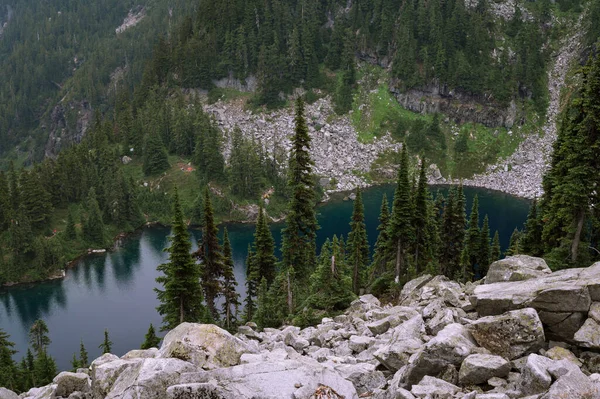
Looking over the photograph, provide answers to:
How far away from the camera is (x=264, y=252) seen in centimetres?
5316

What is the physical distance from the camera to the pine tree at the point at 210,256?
4425cm

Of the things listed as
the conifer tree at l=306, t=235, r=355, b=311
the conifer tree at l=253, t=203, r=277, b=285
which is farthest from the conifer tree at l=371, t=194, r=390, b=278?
the conifer tree at l=306, t=235, r=355, b=311

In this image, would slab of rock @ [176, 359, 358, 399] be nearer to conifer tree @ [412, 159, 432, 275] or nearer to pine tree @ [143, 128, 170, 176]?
conifer tree @ [412, 159, 432, 275]

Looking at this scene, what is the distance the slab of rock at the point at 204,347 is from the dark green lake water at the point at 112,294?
174 feet

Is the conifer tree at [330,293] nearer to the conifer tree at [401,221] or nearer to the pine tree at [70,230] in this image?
the conifer tree at [401,221]

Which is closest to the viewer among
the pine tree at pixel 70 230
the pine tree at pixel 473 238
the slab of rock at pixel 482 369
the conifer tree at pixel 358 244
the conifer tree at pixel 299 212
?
the slab of rock at pixel 482 369

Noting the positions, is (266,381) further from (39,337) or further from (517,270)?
(39,337)

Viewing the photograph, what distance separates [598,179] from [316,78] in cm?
15123

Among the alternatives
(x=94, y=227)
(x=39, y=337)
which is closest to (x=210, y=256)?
(x=39, y=337)

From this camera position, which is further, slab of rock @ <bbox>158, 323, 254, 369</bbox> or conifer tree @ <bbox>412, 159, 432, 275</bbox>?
conifer tree @ <bbox>412, 159, 432, 275</bbox>

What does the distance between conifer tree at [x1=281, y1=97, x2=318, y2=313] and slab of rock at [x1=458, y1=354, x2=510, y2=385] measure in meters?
28.5

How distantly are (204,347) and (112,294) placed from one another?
258 ft

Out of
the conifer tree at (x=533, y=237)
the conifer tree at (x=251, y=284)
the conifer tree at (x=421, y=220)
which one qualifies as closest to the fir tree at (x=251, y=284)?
the conifer tree at (x=251, y=284)

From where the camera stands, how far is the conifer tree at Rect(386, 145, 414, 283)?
4853 centimetres
